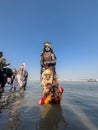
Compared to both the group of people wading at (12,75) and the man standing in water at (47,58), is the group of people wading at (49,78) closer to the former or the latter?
the man standing in water at (47,58)

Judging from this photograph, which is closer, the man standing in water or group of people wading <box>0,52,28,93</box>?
the man standing in water

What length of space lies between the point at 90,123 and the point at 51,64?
171 inches

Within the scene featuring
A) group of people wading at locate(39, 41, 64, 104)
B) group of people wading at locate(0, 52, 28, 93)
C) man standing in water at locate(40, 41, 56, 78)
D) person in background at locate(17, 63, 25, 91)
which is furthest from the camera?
person in background at locate(17, 63, 25, 91)

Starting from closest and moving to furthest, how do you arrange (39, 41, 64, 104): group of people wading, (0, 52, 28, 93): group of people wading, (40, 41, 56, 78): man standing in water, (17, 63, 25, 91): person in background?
(39, 41, 64, 104): group of people wading
(40, 41, 56, 78): man standing in water
(0, 52, 28, 93): group of people wading
(17, 63, 25, 91): person in background

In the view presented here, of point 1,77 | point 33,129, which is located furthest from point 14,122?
point 1,77

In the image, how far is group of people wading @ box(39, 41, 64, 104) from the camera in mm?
8781

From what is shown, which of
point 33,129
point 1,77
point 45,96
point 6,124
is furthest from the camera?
point 1,77

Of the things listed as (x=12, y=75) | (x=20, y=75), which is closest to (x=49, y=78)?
(x=12, y=75)

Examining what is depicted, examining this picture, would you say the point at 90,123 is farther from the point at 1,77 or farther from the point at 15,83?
the point at 15,83

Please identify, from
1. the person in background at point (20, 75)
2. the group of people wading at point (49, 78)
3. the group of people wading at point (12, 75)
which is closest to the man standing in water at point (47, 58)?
the group of people wading at point (49, 78)

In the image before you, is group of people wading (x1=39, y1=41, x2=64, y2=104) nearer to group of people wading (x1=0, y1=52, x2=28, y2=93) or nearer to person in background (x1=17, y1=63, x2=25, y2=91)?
group of people wading (x1=0, y1=52, x2=28, y2=93)

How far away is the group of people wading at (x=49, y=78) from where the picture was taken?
8.78 metres

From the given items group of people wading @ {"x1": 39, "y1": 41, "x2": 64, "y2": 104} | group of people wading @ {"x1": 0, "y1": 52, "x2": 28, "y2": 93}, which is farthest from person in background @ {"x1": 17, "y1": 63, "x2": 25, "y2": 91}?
group of people wading @ {"x1": 39, "y1": 41, "x2": 64, "y2": 104}

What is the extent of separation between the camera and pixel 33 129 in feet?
14.8
